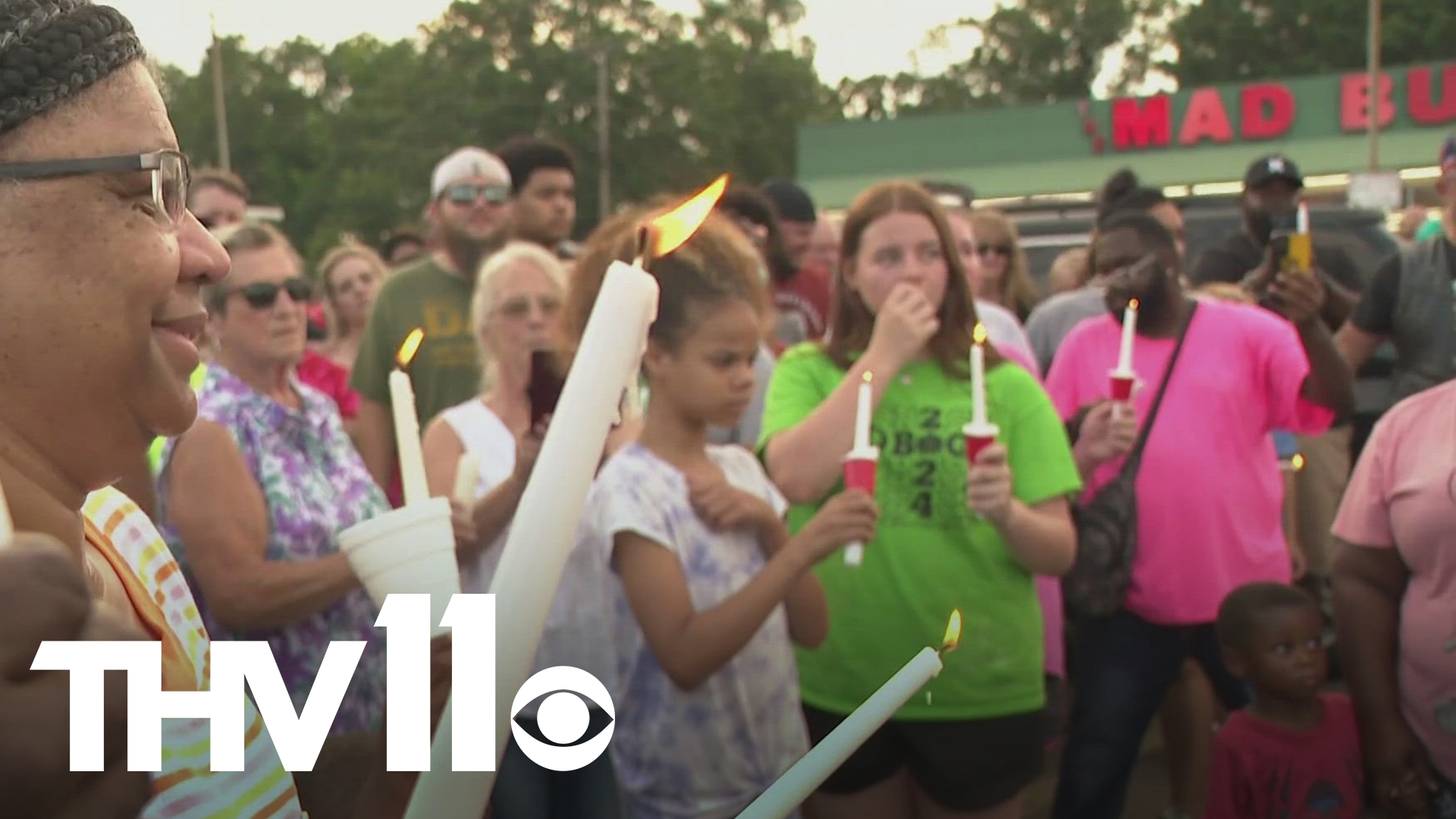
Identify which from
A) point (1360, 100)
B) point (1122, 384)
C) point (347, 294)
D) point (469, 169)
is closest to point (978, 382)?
point (1122, 384)

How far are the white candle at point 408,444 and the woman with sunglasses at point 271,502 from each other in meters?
1.32

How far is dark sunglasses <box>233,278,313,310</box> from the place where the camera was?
11.1ft

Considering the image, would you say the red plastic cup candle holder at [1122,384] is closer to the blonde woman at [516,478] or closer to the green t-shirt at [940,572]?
the green t-shirt at [940,572]

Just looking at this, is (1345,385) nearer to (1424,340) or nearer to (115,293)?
(1424,340)

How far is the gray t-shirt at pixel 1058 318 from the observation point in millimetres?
5262

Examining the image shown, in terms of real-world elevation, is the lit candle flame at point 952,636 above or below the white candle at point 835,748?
below

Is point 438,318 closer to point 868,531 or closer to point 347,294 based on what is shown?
point 347,294

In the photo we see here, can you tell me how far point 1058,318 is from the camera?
534cm

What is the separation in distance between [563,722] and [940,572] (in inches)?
46.2

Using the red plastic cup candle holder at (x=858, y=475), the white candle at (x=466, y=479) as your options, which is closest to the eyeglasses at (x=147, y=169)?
the white candle at (x=466, y=479)

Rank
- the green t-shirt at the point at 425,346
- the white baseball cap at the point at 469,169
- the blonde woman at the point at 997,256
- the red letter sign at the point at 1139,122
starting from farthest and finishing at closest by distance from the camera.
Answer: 1. the red letter sign at the point at 1139,122
2. the blonde woman at the point at 997,256
3. the white baseball cap at the point at 469,169
4. the green t-shirt at the point at 425,346

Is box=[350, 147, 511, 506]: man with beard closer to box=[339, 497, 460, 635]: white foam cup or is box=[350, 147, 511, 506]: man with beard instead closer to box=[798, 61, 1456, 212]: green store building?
box=[339, 497, 460, 635]: white foam cup

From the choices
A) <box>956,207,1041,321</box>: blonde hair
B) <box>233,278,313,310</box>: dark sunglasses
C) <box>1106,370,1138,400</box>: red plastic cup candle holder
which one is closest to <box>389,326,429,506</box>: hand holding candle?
<box>233,278,313,310</box>: dark sunglasses

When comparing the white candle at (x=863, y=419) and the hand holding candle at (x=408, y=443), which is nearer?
the hand holding candle at (x=408, y=443)
